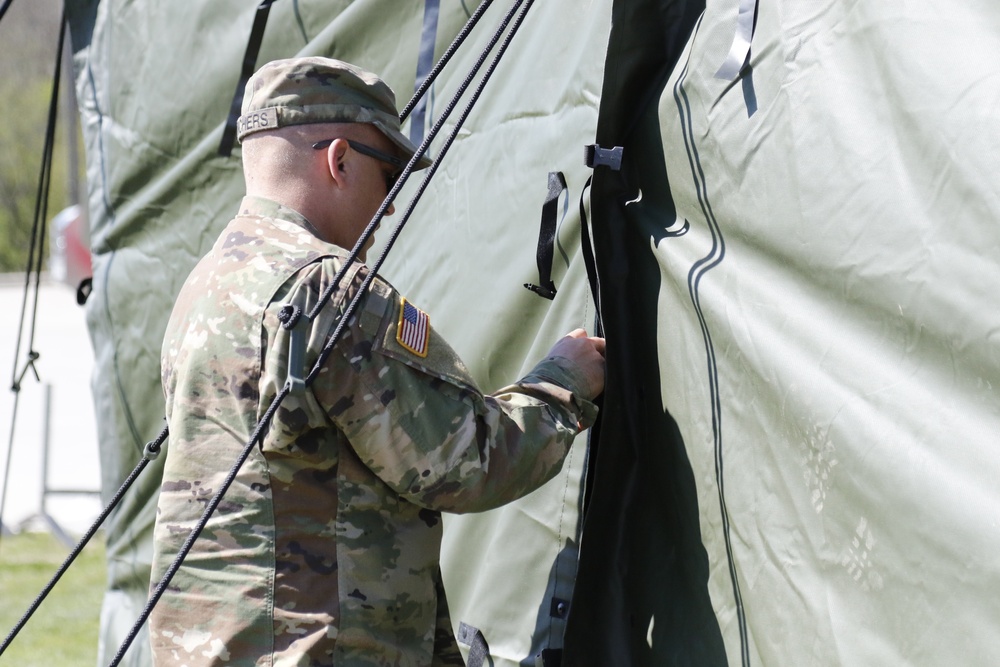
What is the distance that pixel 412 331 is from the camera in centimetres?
175

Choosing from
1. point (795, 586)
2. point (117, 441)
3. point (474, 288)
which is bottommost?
point (117, 441)

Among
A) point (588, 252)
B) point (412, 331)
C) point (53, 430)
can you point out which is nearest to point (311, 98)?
point (412, 331)

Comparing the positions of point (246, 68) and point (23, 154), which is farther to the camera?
point (23, 154)

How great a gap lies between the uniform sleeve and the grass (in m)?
3.07

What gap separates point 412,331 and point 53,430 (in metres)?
7.00

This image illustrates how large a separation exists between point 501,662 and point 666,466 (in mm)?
556

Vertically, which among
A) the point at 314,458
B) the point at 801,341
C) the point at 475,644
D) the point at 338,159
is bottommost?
the point at 475,644

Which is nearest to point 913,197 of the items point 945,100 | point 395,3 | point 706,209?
point 945,100

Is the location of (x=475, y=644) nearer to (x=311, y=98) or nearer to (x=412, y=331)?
(x=412, y=331)

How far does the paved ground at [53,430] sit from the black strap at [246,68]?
902mm

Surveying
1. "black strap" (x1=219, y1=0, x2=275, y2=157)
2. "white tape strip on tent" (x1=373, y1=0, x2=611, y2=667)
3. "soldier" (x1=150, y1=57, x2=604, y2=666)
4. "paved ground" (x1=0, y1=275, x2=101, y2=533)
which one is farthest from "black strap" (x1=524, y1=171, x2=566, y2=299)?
"paved ground" (x1=0, y1=275, x2=101, y2=533)

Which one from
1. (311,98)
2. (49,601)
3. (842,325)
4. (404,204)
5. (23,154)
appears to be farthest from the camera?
(23,154)

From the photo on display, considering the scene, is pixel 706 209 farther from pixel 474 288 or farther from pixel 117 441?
pixel 117 441

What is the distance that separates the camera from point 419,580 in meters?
1.88
